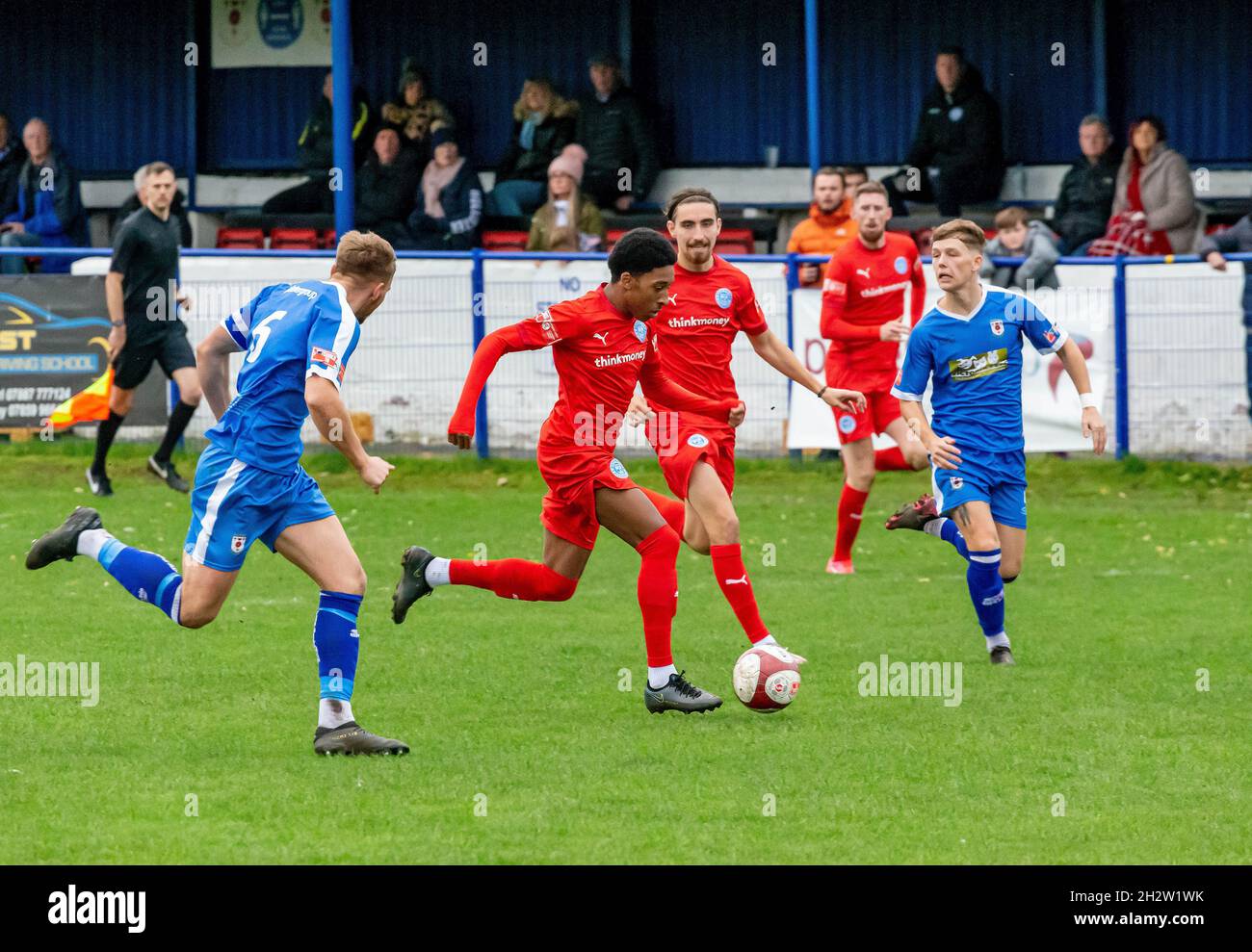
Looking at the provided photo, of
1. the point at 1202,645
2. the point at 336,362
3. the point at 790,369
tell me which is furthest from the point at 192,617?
the point at 1202,645

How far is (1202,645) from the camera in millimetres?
10289

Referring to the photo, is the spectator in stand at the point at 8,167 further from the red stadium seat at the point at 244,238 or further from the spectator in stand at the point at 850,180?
the spectator in stand at the point at 850,180

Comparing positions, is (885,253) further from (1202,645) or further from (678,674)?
(678,674)

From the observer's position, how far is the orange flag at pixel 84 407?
56.3ft

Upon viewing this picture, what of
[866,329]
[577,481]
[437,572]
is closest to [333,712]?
[577,481]

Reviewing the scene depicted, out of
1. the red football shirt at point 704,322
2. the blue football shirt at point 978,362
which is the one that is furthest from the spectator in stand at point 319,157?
the blue football shirt at point 978,362

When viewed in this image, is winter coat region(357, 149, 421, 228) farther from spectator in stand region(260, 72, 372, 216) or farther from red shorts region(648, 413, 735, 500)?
red shorts region(648, 413, 735, 500)

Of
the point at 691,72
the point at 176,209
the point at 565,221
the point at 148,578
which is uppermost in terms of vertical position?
the point at 691,72

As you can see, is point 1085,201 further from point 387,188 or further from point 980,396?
point 980,396

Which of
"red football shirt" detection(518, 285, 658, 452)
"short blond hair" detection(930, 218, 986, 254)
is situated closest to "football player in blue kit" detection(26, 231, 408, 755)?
"red football shirt" detection(518, 285, 658, 452)

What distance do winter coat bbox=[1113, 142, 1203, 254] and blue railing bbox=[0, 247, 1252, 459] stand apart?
725 mm

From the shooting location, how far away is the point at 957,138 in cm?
1933

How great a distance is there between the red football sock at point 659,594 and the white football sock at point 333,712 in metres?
1.38

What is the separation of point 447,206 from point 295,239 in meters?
1.66
